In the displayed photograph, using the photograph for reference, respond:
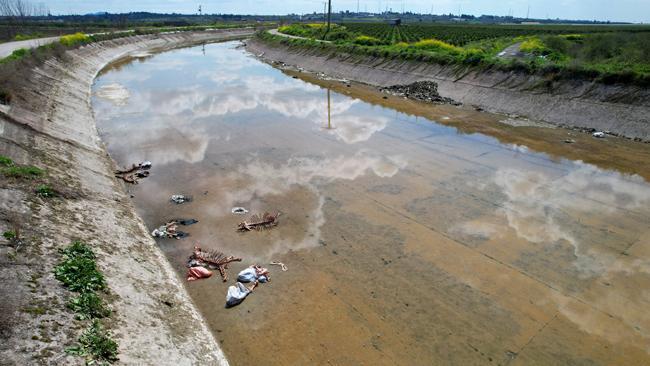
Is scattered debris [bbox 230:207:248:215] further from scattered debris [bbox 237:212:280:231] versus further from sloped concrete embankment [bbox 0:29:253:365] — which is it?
sloped concrete embankment [bbox 0:29:253:365]

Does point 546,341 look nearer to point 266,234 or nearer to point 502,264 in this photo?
point 502,264

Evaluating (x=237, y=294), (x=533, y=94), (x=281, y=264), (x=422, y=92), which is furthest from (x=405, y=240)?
(x=422, y=92)

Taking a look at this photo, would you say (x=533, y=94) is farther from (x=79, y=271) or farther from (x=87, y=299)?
(x=87, y=299)

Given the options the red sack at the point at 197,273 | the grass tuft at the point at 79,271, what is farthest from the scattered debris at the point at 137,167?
the grass tuft at the point at 79,271

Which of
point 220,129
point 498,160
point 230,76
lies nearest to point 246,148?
point 220,129

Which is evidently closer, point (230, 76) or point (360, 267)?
point (360, 267)
